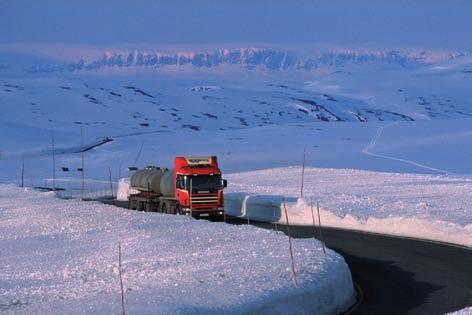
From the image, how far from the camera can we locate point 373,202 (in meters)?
42.2

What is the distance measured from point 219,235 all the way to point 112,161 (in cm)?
6518

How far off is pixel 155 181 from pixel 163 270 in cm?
2214

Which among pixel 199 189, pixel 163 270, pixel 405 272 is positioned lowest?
pixel 199 189

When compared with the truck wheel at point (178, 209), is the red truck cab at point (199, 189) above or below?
above

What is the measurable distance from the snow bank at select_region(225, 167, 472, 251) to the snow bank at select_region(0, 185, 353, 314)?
6601 mm

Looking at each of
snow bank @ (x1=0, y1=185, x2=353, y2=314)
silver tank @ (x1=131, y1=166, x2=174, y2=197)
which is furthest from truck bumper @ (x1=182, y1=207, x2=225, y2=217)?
snow bank @ (x1=0, y1=185, x2=353, y2=314)

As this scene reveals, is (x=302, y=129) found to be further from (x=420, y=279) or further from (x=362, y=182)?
(x=420, y=279)

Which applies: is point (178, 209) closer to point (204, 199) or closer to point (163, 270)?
point (204, 199)

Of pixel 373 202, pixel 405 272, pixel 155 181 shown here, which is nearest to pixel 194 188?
pixel 155 181

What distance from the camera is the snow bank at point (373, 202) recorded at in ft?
111

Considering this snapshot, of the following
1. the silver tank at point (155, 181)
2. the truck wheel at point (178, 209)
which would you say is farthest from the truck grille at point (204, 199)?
the silver tank at point (155, 181)

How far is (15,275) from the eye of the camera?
22.5 m

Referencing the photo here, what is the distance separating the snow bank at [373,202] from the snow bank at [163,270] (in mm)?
6601

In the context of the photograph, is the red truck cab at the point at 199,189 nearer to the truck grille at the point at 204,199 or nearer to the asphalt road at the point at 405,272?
the truck grille at the point at 204,199
